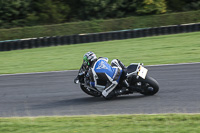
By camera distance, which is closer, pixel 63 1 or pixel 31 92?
pixel 31 92

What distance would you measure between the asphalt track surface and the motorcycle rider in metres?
0.38

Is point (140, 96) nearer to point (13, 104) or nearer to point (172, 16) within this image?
point (13, 104)

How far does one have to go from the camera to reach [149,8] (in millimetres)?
27562

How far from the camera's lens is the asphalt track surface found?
28.0 ft

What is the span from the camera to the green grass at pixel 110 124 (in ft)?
20.9

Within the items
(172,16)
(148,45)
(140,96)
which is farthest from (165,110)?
(172,16)

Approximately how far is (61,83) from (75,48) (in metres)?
8.48

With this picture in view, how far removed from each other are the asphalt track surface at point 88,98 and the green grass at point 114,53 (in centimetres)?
203

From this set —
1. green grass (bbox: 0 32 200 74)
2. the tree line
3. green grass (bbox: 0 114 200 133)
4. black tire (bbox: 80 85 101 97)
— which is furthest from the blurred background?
green grass (bbox: 0 114 200 133)

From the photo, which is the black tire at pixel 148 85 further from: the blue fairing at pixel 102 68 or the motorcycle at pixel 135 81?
Answer: the blue fairing at pixel 102 68

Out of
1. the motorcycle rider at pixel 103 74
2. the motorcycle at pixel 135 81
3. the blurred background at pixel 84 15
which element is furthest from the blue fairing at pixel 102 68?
the blurred background at pixel 84 15

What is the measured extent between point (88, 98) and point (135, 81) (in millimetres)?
1749

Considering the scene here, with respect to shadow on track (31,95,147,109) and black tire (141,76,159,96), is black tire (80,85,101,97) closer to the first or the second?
shadow on track (31,95,147,109)

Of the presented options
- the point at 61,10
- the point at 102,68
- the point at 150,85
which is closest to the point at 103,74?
the point at 102,68
